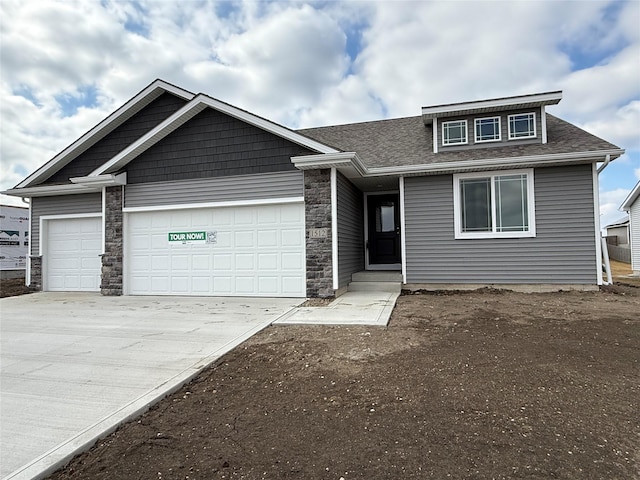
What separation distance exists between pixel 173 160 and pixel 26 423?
7.62 m

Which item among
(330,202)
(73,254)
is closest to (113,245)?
(73,254)

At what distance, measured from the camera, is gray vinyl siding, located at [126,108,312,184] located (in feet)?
29.3

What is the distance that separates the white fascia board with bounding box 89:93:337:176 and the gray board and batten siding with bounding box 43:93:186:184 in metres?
2.53

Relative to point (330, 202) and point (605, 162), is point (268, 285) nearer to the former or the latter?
point (330, 202)

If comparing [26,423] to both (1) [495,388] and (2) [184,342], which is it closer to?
(2) [184,342]

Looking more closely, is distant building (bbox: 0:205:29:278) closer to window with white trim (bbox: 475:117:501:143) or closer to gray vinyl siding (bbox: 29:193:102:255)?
gray vinyl siding (bbox: 29:193:102:255)

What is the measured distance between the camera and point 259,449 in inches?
99.1

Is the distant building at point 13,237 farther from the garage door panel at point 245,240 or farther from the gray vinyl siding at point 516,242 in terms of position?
the gray vinyl siding at point 516,242

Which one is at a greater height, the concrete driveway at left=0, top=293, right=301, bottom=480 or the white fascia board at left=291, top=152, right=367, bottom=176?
the white fascia board at left=291, top=152, right=367, bottom=176

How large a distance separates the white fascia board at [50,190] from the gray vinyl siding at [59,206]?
0.55 ft

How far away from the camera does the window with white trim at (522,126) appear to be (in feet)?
30.8

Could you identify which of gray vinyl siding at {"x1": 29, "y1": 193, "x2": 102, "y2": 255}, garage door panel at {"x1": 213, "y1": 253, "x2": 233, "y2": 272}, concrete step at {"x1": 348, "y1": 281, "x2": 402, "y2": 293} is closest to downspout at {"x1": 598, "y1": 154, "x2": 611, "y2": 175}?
concrete step at {"x1": 348, "y1": 281, "x2": 402, "y2": 293}

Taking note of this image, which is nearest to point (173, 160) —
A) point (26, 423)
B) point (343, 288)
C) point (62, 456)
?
point (343, 288)

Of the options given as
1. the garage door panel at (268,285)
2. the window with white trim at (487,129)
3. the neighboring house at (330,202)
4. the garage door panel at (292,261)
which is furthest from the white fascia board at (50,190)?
the window with white trim at (487,129)
